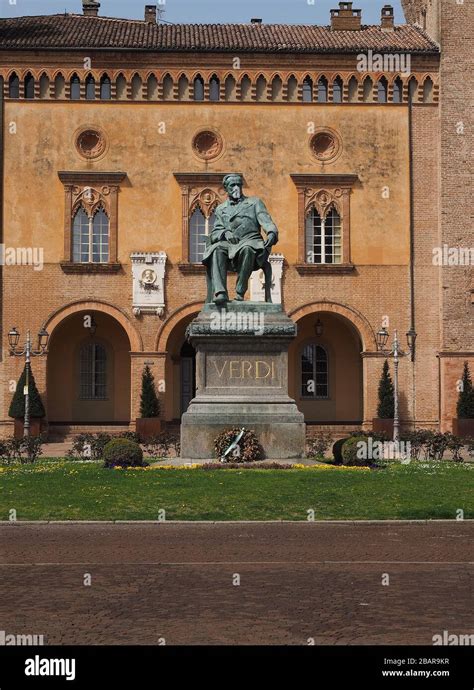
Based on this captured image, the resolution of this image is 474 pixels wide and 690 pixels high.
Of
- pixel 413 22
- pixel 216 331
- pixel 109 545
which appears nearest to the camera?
pixel 109 545

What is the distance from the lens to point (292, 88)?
4491cm

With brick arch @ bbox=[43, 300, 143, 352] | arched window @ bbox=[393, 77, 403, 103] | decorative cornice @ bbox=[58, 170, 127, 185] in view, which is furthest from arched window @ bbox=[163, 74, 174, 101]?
arched window @ bbox=[393, 77, 403, 103]

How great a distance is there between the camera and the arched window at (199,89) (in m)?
44.8

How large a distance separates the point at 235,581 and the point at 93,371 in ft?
117

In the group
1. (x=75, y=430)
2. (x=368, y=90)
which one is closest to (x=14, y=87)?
(x=75, y=430)

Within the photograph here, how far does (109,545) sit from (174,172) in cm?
3170

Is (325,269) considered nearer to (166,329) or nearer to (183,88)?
(166,329)

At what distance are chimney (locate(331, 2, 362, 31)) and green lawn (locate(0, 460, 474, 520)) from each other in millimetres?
29238

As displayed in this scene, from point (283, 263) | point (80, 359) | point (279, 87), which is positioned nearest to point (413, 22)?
point (279, 87)

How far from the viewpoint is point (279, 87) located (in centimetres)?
4488

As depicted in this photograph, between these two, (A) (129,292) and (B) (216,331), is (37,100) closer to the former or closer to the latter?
(A) (129,292)

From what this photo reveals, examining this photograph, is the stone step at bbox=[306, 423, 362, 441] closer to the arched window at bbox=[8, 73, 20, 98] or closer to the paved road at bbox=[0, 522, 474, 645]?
the arched window at bbox=[8, 73, 20, 98]

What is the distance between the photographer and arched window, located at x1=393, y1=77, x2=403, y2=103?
147 feet

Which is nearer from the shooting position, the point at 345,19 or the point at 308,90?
the point at 308,90
